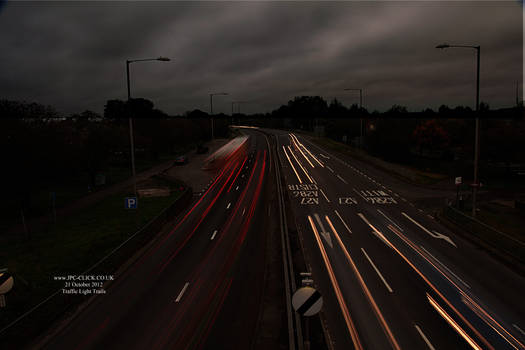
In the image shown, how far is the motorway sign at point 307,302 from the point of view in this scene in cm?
614

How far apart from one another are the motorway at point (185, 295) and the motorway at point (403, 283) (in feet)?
11.5

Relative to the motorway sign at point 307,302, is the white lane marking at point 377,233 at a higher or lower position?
lower

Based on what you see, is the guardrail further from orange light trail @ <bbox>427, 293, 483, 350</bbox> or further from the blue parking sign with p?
the blue parking sign with p

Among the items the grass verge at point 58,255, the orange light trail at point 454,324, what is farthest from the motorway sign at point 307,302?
the grass verge at point 58,255

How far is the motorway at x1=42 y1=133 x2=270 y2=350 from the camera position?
1095 centimetres

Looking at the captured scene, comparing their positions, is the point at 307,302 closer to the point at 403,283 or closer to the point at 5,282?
the point at 403,283

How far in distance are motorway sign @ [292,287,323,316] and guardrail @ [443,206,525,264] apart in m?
16.3

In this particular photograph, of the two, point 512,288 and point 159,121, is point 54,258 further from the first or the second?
point 159,121

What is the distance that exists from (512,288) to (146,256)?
1912 cm

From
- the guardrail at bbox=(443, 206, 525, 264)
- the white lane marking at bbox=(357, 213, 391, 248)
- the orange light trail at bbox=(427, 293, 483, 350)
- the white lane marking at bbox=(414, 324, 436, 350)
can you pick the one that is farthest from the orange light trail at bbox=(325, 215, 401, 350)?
the guardrail at bbox=(443, 206, 525, 264)

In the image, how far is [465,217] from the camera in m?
21.8

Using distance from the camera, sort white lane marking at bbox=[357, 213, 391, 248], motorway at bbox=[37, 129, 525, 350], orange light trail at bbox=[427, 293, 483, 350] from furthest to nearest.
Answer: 1. white lane marking at bbox=[357, 213, 391, 248]
2. motorway at bbox=[37, 129, 525, 350]
3. orange light trail at bbox=[427, 293, 483, 350]

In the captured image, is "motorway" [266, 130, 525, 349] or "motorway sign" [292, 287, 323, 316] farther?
"motorway" [266, 130, 525, 349]

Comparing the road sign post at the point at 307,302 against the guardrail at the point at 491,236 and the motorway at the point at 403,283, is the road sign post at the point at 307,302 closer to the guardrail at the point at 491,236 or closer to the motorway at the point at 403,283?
the motorway at the point at 403,283
